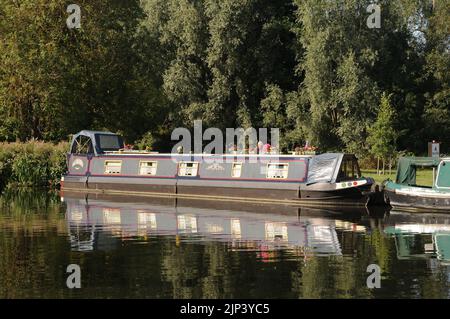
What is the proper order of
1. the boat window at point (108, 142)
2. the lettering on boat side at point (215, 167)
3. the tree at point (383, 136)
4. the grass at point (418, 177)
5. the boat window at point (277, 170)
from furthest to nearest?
1. the tree at point (383, 136)
2. the boat window at point (108, 142)
3. the grass at point (418, 177)
4. the lettering on boat side at point (215, 167)
5. the boat window at point (277, 170)

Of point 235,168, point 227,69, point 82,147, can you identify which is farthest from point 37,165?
point 227,69

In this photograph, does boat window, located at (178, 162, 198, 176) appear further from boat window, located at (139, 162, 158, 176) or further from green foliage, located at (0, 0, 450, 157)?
green foliage, located at (0, 0, 450, 157)

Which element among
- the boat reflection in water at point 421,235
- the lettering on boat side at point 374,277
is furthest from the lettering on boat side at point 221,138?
the lettering on boat side at point 374,277

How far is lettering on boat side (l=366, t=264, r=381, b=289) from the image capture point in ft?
51.4

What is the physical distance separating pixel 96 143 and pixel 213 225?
16.5 metres

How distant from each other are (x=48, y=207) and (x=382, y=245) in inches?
643

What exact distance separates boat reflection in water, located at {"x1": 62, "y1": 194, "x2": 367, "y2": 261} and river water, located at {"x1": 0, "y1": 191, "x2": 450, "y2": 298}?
35mm

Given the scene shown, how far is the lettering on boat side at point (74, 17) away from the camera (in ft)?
161

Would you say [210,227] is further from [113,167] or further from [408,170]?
[113,167]

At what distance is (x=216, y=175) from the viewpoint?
36125 millimetres

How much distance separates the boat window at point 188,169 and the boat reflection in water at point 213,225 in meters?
2.26

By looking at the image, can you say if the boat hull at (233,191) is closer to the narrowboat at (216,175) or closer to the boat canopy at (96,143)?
the narrowboat at (216,175)
